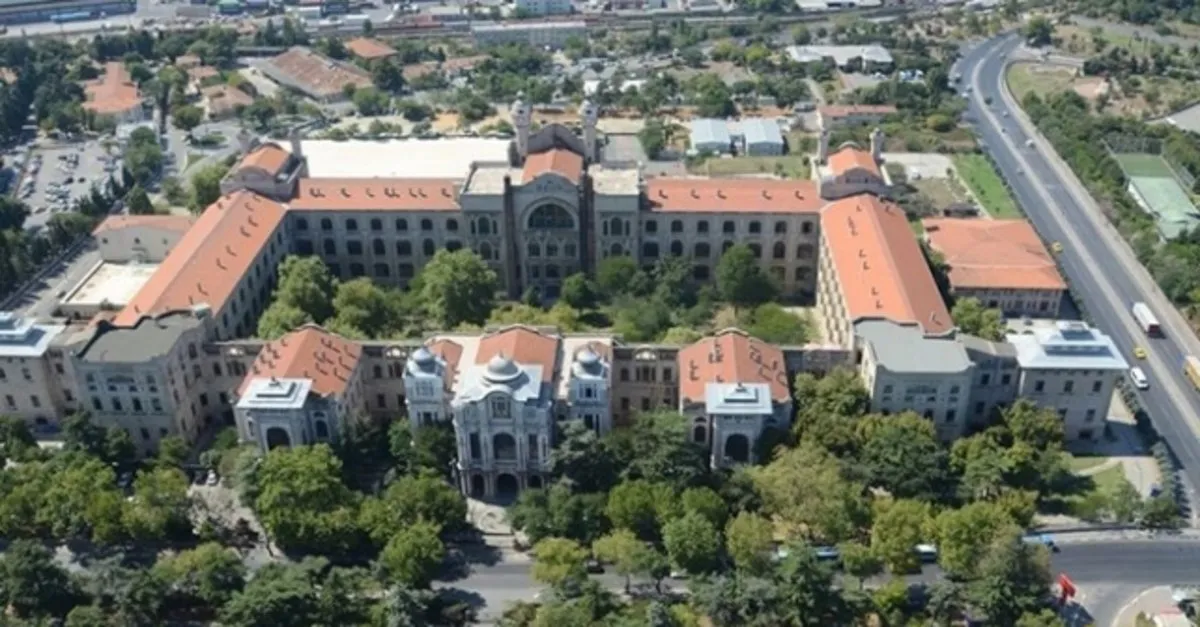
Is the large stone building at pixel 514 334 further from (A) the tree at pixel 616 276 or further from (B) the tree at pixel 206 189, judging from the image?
(B) the tree at pixel 206 189

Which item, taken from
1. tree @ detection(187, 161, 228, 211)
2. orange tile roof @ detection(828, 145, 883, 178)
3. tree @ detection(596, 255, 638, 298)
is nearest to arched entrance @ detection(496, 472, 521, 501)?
tree @ detection(596, 255, 638, 298)

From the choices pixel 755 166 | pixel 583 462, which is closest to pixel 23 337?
pixel 583 462

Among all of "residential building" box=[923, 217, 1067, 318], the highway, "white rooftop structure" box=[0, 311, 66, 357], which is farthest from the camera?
"residential building" box=[923, 217, 1067, 318]

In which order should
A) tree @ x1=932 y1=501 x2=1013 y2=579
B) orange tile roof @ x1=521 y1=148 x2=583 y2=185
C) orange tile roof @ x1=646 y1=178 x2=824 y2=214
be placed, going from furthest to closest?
orange tile roof @ x1=646 y1=178 x2=824 y2=214
orange tile roof @ x1=521 y1=148 x2=583 y2=185
tree @ x1=932 y1=501 x2=1013 y2=579

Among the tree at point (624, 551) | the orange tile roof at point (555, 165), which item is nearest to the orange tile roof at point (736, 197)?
the orange tile roof at point (555, 165)

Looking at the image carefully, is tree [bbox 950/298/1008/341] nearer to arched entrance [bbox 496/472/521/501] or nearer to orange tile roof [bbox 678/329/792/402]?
orange tile roof [bbox 678/329/792/402]

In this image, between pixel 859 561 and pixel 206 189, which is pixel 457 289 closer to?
pixel 206 189

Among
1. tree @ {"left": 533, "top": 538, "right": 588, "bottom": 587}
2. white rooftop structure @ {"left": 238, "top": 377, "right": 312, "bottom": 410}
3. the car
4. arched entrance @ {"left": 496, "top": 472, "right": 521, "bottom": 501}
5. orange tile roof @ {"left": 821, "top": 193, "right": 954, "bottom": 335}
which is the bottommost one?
the car

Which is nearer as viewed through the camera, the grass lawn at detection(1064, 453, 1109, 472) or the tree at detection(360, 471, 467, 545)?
the tree at detection(360, 471, 467, 545)
